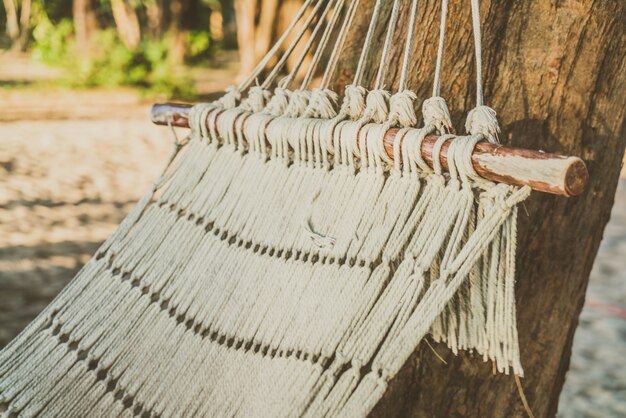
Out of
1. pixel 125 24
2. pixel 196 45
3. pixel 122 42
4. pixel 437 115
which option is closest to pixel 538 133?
pixel 437 115

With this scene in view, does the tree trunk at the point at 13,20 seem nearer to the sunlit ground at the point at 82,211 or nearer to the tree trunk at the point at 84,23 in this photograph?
the tree trunk at the point at 84,23

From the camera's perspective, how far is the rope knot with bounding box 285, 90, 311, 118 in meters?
1.40

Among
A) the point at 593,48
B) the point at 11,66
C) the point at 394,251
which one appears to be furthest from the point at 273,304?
the point at 11,66

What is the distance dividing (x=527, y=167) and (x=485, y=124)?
141 millimetres

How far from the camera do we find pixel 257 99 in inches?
59.6

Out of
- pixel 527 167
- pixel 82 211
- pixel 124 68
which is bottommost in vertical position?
pixel 124 68

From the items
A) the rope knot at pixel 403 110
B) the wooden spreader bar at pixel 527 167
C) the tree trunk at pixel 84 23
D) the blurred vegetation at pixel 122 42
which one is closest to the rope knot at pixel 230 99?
the rope knot at pixel 403 110

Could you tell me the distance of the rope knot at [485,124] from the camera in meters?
1.06

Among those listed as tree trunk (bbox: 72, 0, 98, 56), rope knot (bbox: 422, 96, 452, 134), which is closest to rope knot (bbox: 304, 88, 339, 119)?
rope knot (bbox: 422, 96, 452, 134)

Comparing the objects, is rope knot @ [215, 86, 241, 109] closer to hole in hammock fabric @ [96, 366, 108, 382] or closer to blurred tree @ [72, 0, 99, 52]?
hole in hammock fabric @ [96, 366, 108, 382]

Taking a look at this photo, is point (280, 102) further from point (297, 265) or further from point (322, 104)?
point (297, 265)

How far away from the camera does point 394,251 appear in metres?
1.10

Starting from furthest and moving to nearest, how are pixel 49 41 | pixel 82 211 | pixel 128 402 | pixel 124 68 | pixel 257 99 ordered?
pixel 49 41 → pixel 124 68 → pixel 82 211 → pixel 257 99 → pixel 128 402

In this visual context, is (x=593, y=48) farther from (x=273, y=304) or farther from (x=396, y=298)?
(x=273, y=304)
